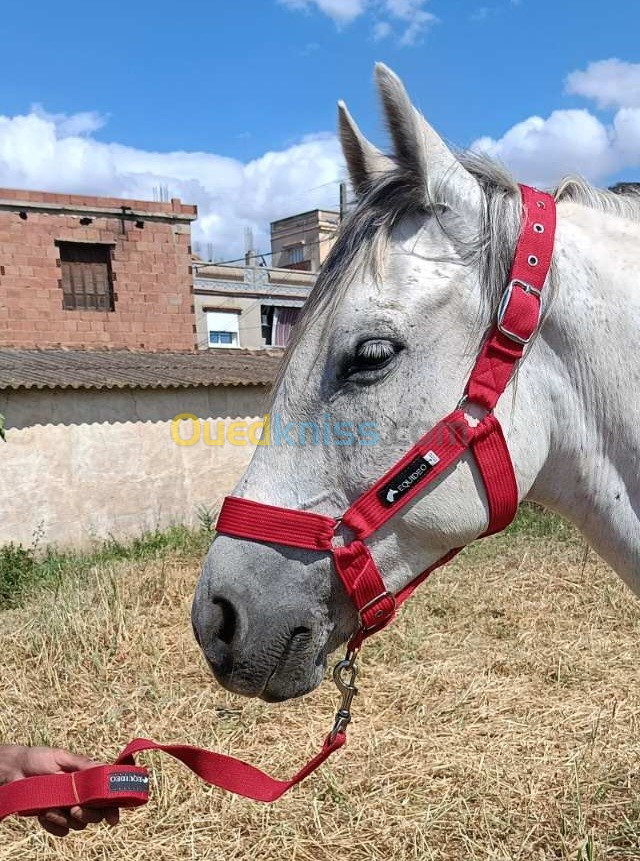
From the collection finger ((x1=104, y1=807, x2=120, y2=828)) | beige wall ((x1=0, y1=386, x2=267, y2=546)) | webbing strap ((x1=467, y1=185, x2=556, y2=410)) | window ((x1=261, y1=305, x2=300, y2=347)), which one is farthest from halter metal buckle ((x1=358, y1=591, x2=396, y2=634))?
window ((x1=261, y1=305, x2=300, y2=347))

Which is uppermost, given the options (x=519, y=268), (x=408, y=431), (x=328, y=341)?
(x=519, y=268)

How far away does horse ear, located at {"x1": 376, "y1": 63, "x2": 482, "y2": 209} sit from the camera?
1.34 metres

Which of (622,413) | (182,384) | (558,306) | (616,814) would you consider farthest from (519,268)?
(182,384)

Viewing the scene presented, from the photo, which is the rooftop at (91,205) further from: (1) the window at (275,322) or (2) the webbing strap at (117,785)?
(2) the webbing strap at (117,785)

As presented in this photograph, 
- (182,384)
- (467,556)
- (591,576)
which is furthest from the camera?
(182,384)

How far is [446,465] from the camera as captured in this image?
137 cm

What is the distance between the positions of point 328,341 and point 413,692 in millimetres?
3108

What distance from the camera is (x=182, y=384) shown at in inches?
370

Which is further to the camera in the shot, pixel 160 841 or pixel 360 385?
pixel 160 841

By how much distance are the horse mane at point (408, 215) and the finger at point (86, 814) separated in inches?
42.9

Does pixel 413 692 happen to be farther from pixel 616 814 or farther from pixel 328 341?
pixel 328 341

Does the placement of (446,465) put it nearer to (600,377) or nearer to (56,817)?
(600,377)

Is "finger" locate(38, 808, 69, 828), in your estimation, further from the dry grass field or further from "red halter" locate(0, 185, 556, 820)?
the dry grass field

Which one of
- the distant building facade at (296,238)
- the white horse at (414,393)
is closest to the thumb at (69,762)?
the white horse at (414,393)
